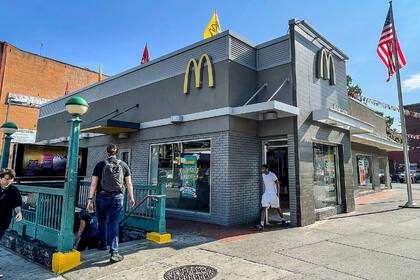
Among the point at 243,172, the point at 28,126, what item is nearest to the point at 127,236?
the point at 243,172

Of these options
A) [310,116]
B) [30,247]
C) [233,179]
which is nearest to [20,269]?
[30,247]

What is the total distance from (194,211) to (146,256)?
3982 mm

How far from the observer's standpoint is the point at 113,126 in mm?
10852

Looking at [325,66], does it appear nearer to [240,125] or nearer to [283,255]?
[240,125]

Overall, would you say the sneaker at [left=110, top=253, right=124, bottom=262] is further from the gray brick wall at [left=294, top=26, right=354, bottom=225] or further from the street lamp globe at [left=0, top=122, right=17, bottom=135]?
the street lamp globe at [left=0, top=122, right=17, bottom=135]

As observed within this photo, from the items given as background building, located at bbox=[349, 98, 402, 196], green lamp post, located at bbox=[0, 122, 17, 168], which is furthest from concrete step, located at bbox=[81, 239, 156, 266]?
background building, located at bbox=[349, 98, 402, 196]

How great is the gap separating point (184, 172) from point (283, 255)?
5011 millimetres

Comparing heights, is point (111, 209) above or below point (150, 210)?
above

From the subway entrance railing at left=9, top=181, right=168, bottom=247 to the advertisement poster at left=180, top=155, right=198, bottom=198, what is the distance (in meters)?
2.28

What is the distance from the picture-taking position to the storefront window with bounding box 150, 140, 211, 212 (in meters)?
9.44

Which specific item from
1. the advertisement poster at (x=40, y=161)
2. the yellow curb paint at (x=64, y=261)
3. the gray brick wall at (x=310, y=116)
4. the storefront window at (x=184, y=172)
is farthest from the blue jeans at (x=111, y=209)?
the advertisement poster at (x=40, y=161)

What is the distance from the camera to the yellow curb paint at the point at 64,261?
194 inches

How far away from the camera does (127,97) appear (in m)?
12.6

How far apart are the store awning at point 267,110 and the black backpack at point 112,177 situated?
13.7 feet
